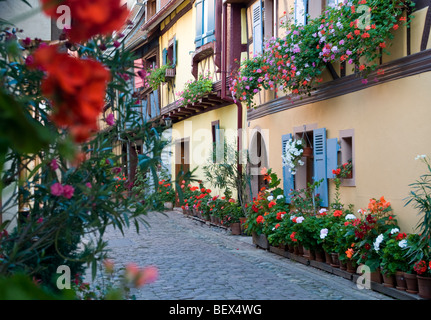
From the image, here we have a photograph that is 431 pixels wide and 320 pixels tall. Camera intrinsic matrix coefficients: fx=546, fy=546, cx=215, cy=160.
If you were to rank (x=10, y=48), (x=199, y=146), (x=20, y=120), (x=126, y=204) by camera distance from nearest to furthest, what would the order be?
1. (x=20, y=120)
2. (x=10, y=48)
3. (x=126, y=204)
4. (x=199, y=146)

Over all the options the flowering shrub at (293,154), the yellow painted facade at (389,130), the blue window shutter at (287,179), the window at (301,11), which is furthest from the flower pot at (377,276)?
the window at (301,11)

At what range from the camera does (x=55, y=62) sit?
66 cm

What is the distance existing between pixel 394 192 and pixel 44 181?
16.8ft

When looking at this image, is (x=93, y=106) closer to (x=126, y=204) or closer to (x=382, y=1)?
(x=126, y=204)

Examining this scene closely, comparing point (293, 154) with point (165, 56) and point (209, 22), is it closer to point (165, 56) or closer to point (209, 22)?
point (209, 22)

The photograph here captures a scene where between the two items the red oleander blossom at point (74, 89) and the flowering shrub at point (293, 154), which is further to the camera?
the flowering shrub at point (293, 154)

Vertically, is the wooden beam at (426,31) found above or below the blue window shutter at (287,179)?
above

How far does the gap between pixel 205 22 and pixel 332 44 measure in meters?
8.49

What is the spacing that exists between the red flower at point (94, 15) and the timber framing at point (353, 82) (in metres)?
6.25

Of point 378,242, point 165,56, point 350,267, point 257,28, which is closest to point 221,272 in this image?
point 350,267

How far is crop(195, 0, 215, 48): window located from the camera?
15.0m

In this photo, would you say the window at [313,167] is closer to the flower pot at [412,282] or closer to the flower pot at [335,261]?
the flower pot at [335,261]

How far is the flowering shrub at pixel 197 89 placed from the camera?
14.7m
